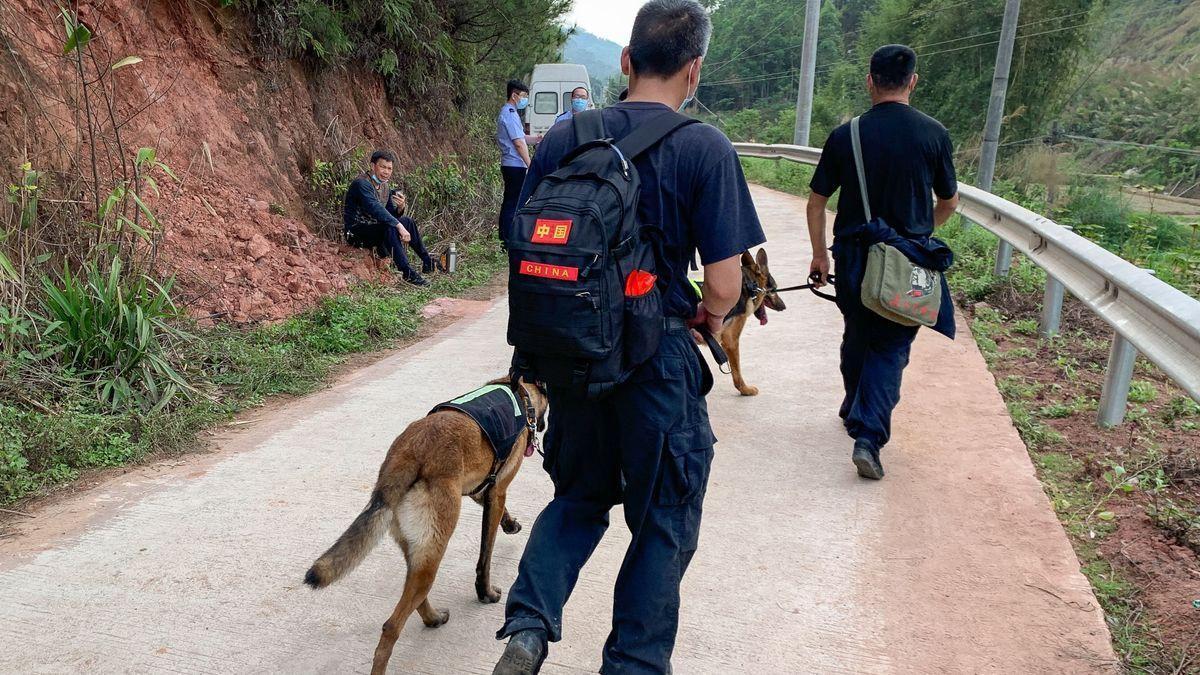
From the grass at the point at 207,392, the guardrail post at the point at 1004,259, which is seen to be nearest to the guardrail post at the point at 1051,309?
the guardrail post at the point at 1004,259

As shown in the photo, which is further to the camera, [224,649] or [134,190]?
[134,190]

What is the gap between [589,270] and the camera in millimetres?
2168

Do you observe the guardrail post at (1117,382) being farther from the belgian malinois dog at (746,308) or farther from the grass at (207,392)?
the grass at (207,392)

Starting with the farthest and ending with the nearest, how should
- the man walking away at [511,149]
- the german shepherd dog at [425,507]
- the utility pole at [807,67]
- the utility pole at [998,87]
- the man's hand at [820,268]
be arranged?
the utility pole at [807,67], the utility pole at [998,87], the man walking away at [511,149], the man's hand at [820,268], the german shepherd dog at [425,507]

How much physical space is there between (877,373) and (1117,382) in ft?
4.72

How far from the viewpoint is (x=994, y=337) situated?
6.35 metres

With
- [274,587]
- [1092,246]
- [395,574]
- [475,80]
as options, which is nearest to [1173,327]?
[1092,246]

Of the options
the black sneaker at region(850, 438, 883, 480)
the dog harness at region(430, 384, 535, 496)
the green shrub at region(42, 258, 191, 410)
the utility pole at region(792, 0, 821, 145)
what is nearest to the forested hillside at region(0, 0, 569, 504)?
the green shrub at region(42, 258, 191, 410)

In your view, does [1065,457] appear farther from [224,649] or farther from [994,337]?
[224,649]

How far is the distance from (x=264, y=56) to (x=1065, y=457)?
866 cm

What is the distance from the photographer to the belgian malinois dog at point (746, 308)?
5.42 m

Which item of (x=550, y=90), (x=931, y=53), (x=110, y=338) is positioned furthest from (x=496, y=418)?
(x=931, y=53)

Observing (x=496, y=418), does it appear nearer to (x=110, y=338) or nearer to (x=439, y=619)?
(x=439, y=619)

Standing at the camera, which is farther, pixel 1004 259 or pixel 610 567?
pixel 1004 259
